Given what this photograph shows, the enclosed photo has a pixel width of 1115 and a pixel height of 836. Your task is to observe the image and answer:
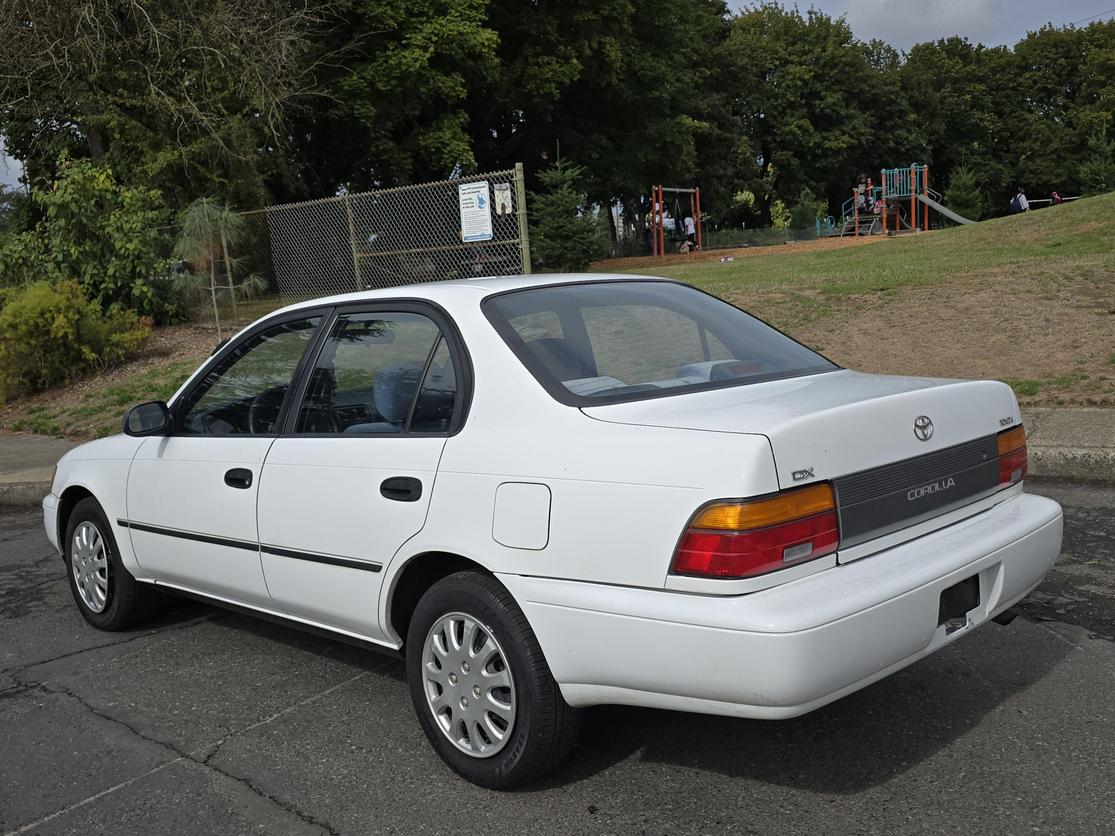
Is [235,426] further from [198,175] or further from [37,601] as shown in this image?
[198,175]

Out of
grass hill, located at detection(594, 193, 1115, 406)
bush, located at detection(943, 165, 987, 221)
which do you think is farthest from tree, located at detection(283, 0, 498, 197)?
bush, located at detection(943, 165, 987, 221)

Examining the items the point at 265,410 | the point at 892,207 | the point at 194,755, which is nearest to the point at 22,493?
the point at 265,410

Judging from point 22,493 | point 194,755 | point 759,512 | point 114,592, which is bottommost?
point 22,493

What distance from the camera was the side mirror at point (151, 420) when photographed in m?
4.66

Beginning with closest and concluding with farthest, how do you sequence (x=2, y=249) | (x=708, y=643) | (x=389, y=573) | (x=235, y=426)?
(x=708, y=643) → (x=389, y=573) → (x=235, y=426) → (x=2, y=249)

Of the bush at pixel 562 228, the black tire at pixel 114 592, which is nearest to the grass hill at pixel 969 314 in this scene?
the black tire at pixel 114 592

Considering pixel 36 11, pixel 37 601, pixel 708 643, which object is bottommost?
pixel 37 601

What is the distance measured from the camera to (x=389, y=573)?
3.59 meters

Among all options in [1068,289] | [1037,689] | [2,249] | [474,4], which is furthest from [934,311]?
[474,4]

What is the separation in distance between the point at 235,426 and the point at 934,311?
9826 mm

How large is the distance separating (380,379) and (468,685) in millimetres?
1168

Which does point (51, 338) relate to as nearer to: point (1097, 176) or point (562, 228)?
point (562, 228)

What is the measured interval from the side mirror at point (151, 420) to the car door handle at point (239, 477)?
1.83 ft

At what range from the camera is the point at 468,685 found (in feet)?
11.1
